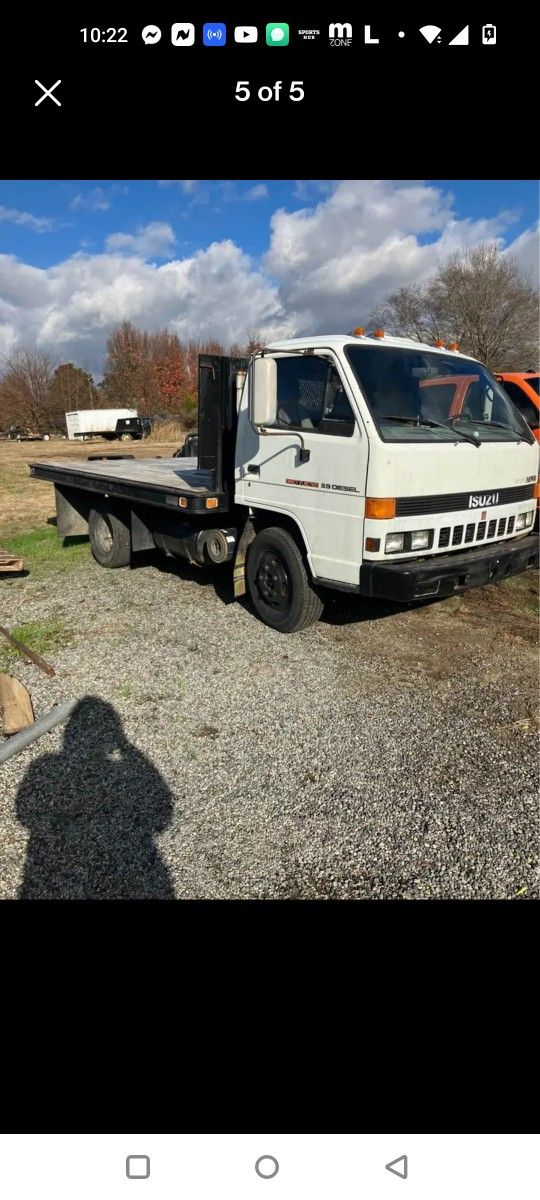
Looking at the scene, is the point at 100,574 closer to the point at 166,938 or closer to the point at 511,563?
the point at 511,563

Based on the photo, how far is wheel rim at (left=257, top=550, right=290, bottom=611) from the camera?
502cm

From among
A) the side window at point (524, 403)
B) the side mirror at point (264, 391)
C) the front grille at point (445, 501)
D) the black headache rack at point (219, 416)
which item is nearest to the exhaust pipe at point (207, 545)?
the black headache rack at point (219, 416)

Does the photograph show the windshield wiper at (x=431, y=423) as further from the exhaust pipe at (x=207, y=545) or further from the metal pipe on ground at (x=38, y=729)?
the metal pipe on ground at (x=38, y=729)

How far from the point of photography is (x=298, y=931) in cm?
167

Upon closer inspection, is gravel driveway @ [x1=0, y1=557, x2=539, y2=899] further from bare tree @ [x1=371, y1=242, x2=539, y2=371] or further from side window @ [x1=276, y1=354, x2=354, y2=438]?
bare tree @ [x1=371, y1=242, x2=539, y2=371]

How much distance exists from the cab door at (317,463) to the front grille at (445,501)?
11.7 inches

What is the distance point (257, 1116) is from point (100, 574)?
243 inches

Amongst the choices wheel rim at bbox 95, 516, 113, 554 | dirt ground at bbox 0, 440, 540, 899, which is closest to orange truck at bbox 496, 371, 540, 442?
dirt ground at bbox 0, 440, 540, 899

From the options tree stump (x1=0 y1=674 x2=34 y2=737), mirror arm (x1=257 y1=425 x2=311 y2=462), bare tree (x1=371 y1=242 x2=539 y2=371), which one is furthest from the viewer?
bare tree (x1=371 y1=242 x2=539 y2=371)

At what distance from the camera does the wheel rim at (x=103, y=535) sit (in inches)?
279
